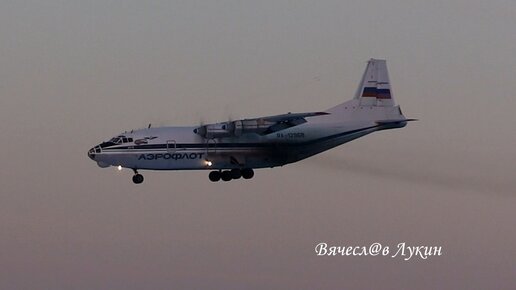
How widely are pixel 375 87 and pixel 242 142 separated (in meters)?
8.60

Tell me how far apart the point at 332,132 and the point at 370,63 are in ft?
17.6

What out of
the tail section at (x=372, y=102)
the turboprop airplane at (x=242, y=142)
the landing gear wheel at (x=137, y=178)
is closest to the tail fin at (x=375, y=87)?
the tail section at (x=372, y=102)

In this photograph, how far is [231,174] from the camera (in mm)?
56438

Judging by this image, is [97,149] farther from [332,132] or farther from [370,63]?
[370,63]

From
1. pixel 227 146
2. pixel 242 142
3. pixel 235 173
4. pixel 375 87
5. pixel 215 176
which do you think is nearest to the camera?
pixel 227 146

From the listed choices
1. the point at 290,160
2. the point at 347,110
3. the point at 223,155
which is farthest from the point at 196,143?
the point at 347,110

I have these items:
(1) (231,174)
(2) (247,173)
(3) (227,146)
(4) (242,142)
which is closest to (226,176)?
(1) (231,174)

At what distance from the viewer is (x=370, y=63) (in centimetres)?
6050

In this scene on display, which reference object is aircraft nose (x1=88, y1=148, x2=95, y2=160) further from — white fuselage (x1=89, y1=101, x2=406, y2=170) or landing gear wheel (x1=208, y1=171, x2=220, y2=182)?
landing gear wheel (x1=208, y1=171, x2=220, y2=182)

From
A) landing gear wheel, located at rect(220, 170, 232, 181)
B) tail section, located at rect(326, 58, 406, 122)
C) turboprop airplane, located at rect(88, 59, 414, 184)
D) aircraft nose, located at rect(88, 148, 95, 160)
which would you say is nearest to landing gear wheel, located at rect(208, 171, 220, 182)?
turboprop airplane, located at rect(88, 59, 414, 184)

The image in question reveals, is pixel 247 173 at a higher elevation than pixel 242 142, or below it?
below

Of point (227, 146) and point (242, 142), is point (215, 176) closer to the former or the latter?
→ point (227, 146)

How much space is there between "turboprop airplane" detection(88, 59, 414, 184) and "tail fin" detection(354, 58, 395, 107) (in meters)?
0.55

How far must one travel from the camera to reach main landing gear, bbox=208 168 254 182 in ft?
185
